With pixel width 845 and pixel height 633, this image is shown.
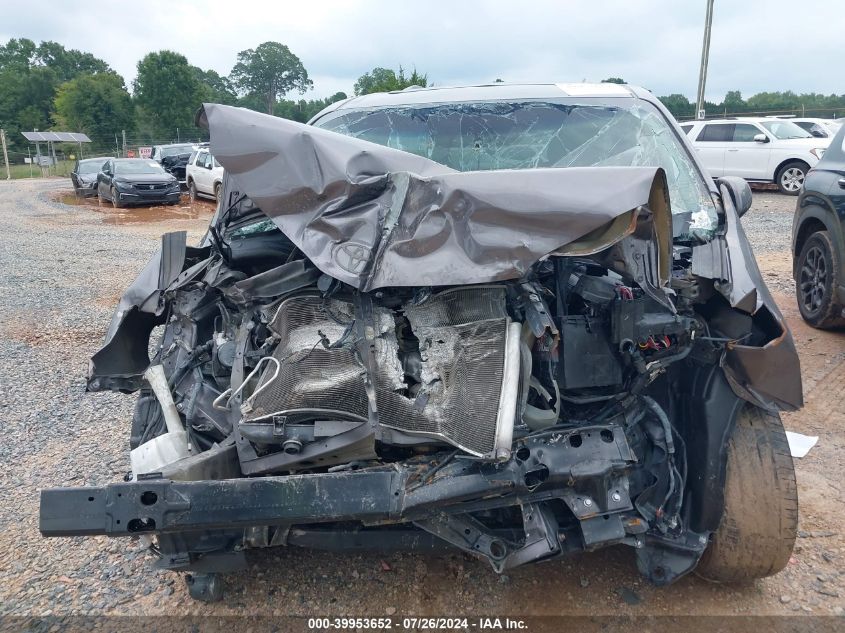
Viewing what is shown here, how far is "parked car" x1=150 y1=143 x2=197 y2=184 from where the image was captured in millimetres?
24875

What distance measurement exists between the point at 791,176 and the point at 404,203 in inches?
563

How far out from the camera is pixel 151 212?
17453 millimetres

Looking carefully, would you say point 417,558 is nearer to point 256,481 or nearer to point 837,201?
point 256,481

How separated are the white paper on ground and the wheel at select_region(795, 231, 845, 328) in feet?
6.05

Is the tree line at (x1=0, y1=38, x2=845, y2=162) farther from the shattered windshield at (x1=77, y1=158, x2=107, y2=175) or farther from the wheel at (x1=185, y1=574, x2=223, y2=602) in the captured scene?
the wheel at (x1=185, y1=574, x2=223, y2=602)

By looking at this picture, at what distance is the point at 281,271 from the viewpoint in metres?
2.60

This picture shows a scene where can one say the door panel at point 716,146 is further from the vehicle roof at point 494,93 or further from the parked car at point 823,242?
the vehicle roof at point 494,93

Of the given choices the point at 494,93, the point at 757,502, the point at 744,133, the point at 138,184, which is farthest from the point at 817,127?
the point at 138,184

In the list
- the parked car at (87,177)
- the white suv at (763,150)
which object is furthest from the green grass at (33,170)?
the white suv at (763,150)

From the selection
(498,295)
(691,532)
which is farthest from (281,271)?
(691,532)

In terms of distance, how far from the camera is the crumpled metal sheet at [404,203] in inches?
88.0

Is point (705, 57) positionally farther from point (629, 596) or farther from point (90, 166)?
point (629, 596)

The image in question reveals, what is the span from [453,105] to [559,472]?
2445 millimetres

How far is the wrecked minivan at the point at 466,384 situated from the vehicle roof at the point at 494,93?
137cm
